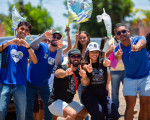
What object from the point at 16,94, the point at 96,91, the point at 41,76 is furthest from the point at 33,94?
the point at 96,91

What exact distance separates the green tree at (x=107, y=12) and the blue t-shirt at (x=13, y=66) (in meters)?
23.8

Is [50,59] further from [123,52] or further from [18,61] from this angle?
[123,52]

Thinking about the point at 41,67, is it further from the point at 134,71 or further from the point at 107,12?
the point at 107,12

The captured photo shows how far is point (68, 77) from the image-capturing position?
183 inches

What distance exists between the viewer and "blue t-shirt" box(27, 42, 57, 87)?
5191 millimetres

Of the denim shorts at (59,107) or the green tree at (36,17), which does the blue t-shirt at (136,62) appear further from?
the green tree at (36,17)

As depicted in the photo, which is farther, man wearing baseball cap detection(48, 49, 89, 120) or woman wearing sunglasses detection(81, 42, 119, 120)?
woman wearing sunglasses detection(81, 42, 119, 120)

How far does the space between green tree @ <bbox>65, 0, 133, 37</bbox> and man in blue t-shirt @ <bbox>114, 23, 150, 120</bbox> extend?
2325 centimetres

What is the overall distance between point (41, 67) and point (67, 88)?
0.86 metres

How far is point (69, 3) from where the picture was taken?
5891 millimetres

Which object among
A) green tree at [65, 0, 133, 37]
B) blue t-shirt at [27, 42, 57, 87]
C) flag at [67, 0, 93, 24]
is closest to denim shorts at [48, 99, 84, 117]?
blue t-shirt at [27, 42, 57, 87]

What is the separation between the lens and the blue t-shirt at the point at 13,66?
4609mm

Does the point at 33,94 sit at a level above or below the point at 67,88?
below

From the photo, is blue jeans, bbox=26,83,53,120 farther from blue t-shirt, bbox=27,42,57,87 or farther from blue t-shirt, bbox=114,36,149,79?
blue t-shirt, bbox=114,36,149,79
